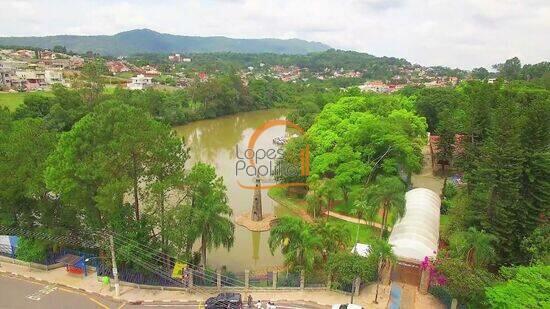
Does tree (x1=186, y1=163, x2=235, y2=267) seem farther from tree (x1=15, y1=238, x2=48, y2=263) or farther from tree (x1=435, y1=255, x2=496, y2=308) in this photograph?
tree (x1=435, y1=255, x2=496, y2=308)

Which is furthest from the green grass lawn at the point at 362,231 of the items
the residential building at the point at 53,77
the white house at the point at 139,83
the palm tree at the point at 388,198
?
the residential building at the point at 53,77

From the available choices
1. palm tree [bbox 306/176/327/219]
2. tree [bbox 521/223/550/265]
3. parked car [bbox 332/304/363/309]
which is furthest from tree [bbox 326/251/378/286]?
palm tree [bbox 306/176/327/219]

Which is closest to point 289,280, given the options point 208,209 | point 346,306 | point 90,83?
point 346,306

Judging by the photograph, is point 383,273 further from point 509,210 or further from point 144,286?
point 144,286

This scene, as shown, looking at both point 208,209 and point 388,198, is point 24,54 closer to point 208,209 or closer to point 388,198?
point 208,209

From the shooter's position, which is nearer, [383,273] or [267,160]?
[383,273]

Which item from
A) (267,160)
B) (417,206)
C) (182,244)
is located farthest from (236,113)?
(182,244)
